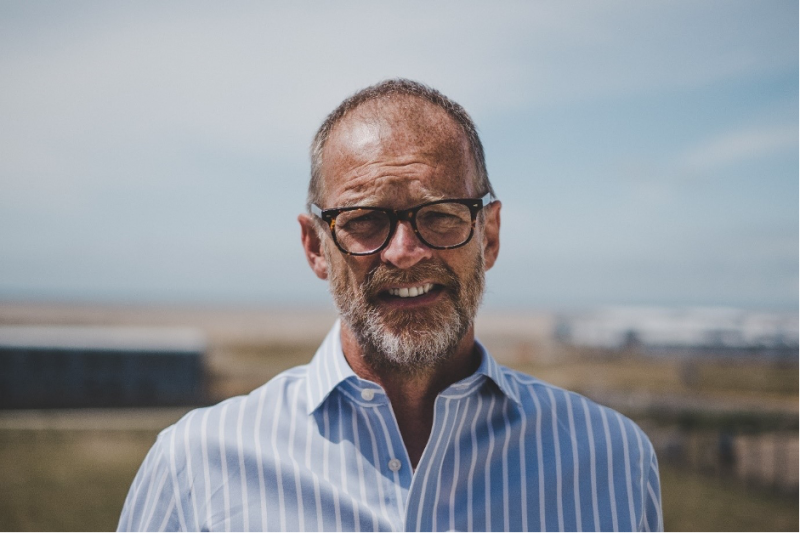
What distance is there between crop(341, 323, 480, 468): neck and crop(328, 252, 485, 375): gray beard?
29 millimetres

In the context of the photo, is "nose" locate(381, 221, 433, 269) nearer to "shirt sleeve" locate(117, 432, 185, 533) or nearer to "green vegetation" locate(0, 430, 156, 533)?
"shirt sleeve" locate(117, 432, 185, 533)

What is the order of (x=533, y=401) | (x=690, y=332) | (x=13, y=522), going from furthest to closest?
(x=690, y=332), (x=13, y=522), (x=533, y=401)

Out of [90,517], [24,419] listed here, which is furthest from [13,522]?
[24,419]

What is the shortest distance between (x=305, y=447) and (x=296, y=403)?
0.22 metres

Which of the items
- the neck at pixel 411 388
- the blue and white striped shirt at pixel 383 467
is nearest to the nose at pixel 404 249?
the neck at pixel 411 388

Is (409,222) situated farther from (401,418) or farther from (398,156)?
(401,418)

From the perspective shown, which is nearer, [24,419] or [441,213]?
[441,213]

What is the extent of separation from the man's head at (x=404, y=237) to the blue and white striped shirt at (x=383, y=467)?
232 mm

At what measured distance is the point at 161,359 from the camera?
995 inches

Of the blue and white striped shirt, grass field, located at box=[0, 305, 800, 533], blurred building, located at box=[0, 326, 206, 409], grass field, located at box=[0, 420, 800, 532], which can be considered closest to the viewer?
the blue and white striped shirt

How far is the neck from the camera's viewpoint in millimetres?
2600

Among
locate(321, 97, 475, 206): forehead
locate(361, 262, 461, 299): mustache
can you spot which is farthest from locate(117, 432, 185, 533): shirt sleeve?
locate(321, 97, 475, 206): forehead

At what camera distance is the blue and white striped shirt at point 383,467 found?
231 centimetres

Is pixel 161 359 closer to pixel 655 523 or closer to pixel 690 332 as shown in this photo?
pixel 655 523
